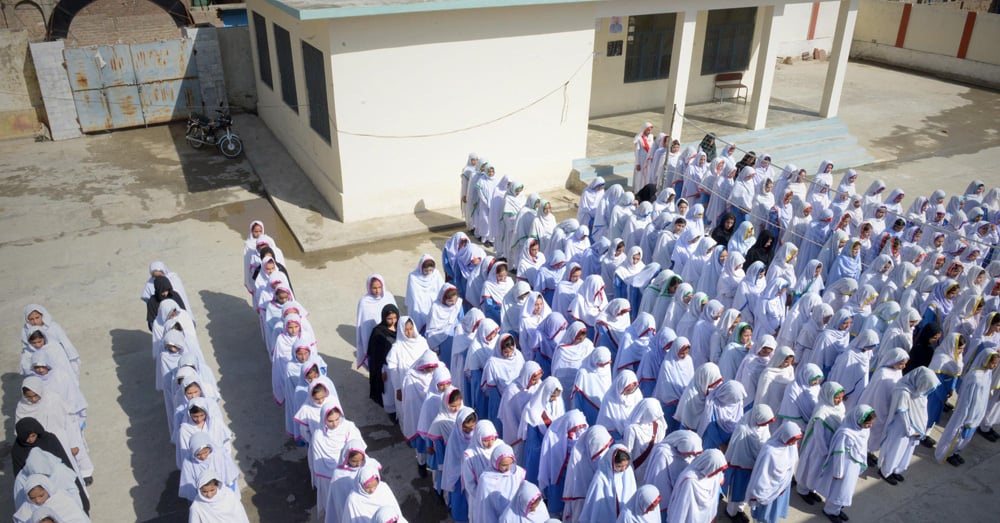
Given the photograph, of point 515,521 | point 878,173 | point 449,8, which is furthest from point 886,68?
point 515,521

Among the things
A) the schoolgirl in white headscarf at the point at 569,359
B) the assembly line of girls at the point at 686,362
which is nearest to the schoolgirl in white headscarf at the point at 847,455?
the assembly line of girls at the point at 686,362

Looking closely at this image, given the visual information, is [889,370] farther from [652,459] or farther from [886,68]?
[886,68]

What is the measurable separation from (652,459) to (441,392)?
186 centimetres

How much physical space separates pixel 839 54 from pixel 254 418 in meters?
14.0

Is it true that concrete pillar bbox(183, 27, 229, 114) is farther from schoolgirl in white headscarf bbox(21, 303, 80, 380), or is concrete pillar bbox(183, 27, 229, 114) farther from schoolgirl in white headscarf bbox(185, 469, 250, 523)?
schoolgirl in white headscarf bbox(185, 469, 250, 523)

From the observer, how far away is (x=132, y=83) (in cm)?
1576

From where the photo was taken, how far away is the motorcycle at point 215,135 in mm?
14625

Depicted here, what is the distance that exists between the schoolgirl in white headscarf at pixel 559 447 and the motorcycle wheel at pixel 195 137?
462 inches

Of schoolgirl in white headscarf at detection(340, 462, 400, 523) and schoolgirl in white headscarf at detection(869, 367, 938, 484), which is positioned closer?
schoolgirl in white headscarf at detection(340, 462, 400, 523)

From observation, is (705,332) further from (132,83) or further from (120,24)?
(120,24)

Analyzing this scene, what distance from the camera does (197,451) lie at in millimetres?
5594

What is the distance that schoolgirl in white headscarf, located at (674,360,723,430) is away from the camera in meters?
6.29

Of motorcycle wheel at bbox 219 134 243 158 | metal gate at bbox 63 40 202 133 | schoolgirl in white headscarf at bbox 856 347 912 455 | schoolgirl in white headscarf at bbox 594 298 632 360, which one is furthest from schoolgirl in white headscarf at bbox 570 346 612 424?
metal gate at bbox 63 40 202 133

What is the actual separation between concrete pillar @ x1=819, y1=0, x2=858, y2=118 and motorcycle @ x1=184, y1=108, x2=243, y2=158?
12.5m
